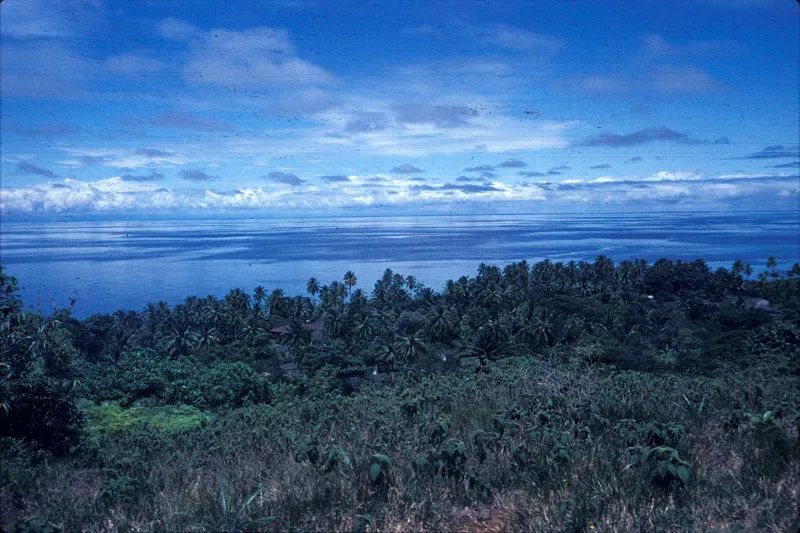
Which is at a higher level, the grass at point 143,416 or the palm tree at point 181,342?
the grass at point 143,416

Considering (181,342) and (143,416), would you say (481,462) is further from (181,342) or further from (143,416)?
(181,342)

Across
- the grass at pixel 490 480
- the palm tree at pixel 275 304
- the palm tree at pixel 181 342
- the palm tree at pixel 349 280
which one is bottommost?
the palm tree at pixel 181 342

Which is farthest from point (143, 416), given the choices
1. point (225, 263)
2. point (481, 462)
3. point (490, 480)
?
point (225, 263)

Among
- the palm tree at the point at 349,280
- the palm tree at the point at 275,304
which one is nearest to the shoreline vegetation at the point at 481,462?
the palm tree at the point at 275,304

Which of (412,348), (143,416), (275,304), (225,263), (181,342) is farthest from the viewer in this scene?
(225,263)

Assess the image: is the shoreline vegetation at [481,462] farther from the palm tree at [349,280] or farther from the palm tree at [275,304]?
the palm tree at [349,280]

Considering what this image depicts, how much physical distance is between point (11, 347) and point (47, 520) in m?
8.11

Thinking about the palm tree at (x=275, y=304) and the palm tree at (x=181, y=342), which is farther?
the palm tree at (x=275, y=304)

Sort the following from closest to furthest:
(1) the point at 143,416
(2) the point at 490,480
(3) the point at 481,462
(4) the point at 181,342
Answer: (2) the point at 490,480 → (3) the point at 481,462 → (1) the point at 143,416 → (4) the point at 181,342

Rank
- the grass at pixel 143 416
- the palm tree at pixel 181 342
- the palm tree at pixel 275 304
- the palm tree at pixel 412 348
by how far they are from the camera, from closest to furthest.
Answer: the grass at pixel 143 416 < the palm tree at pixel 412 348 < the palm tree at pixel 181 342 < the palm tree at pixel 275 304

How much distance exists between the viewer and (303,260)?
417ft

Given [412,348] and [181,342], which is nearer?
[412,348]

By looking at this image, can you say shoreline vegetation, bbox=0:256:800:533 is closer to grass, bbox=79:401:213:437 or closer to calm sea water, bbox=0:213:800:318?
grass, bbox=79:401:213:437

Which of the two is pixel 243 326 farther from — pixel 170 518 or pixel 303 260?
pixel 303 260
